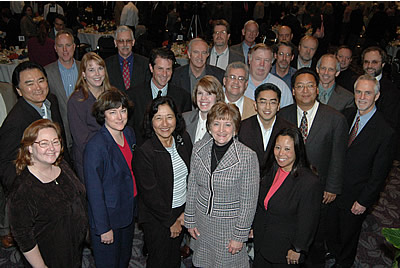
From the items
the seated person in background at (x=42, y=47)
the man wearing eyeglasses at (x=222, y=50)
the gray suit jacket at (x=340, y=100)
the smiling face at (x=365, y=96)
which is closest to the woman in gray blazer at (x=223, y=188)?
the smiling face at (x=365, y=96)

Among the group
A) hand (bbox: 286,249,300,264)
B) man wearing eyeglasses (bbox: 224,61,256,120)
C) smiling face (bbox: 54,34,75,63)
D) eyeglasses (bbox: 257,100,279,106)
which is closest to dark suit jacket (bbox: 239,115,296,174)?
eyeglasses (bbox: 257,100,279,106)

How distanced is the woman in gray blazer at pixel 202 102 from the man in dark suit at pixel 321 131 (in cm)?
70

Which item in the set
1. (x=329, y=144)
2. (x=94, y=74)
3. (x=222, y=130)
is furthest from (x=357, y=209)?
(x=94, y=74)

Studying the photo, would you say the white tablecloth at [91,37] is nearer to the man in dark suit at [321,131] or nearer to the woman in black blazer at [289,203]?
the man in dark suit at [321,131]

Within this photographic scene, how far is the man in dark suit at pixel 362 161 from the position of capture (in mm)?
3053

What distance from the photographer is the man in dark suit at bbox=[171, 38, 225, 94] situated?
13.5 ft

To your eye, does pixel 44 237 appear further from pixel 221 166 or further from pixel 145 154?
pixel 221 166

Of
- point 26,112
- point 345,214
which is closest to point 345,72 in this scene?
point 345,214

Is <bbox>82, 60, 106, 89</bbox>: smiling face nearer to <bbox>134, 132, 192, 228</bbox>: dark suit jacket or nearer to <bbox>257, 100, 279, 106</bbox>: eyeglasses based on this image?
<bbox>134, 132, 192, 228</bbox>: dark suit jacket

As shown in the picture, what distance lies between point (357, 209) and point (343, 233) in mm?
310

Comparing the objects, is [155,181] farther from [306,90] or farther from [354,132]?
[354,132]

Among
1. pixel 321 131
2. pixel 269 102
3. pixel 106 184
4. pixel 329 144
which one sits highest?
pixel 269 102

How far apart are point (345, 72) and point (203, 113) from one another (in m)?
2.35

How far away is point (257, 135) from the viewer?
3027mm
